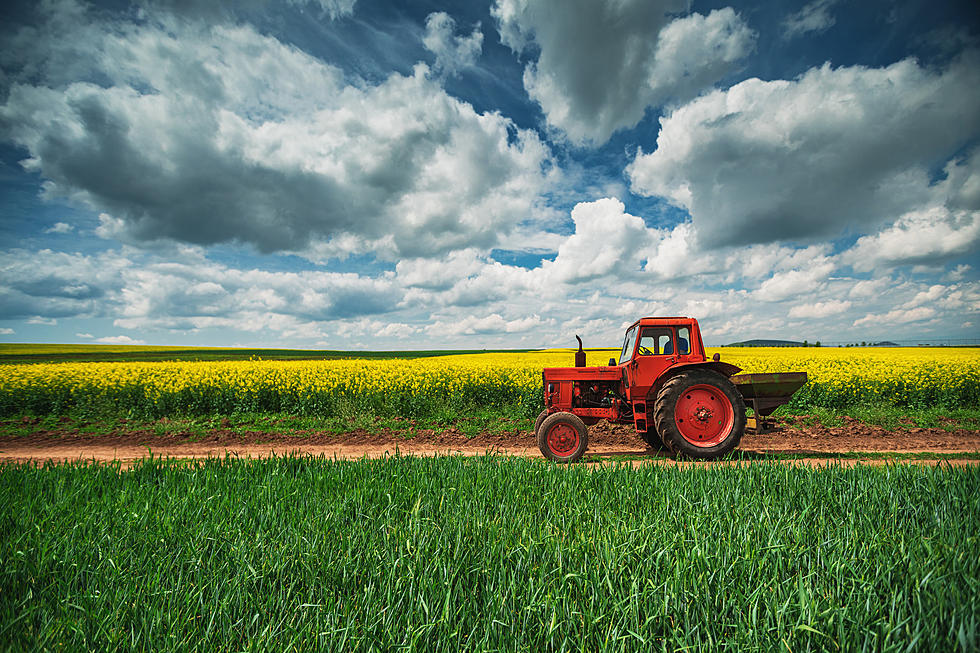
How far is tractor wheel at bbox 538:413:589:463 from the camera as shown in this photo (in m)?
7.35

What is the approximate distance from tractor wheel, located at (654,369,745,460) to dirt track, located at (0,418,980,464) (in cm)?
144

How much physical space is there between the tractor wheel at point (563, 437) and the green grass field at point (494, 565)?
10.5 feet

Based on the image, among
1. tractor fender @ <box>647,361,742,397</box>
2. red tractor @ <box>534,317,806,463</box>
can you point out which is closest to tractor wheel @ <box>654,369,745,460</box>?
red tractor @ <box>534,317,806,463</box>

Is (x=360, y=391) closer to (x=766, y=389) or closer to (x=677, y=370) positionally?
(x=677, y=370)

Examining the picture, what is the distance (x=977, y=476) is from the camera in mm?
4055

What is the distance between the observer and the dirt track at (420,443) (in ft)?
29.0

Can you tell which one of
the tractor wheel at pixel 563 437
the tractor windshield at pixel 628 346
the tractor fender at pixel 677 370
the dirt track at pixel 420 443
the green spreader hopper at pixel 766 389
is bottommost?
the dirt track at pixel 420 443

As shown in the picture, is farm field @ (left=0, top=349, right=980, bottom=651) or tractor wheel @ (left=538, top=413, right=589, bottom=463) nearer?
farm field @ (left=0, top=349, right=980, bottom=651)

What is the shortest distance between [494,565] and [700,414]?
5.93 metres

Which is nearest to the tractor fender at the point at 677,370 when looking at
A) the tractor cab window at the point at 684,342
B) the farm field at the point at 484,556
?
the tractor cab window at the point at 684,342

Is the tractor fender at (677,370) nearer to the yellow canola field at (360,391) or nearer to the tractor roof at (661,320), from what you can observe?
the tractor roof at (661,320)

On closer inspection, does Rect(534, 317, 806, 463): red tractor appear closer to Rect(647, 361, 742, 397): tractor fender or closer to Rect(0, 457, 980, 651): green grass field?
Rect(647, 361, 742, 397): tractor fender

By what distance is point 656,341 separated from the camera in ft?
25.0

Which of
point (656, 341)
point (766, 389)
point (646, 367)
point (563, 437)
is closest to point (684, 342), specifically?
point (656, 341)
